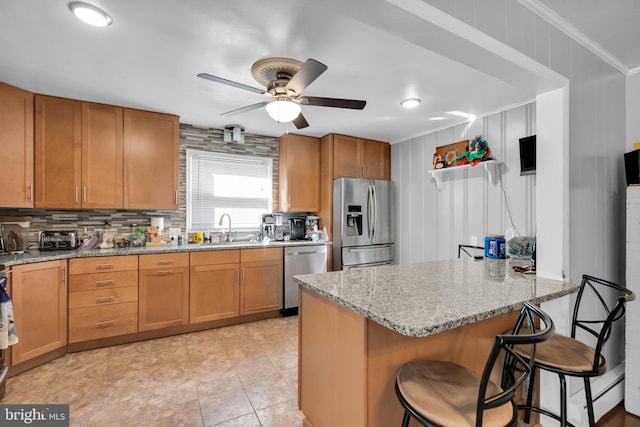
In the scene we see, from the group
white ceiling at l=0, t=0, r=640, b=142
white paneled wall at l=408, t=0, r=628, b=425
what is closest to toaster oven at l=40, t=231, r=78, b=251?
white ceiling at l=0, t=0, r=640, b=142

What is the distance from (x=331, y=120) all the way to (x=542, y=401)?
3.05m

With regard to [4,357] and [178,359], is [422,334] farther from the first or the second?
[4,357]

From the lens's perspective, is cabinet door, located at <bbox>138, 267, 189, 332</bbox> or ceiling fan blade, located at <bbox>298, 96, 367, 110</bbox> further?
cabinet door, located at <bbox>138, 267, 189, 332</bbox>

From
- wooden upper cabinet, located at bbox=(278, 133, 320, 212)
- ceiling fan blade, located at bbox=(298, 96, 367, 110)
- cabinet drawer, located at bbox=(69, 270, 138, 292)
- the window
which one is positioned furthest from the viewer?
wooden upper cabinet, located at bbox=(278, 133, 320, 212)

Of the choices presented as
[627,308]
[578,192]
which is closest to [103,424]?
[578,192]

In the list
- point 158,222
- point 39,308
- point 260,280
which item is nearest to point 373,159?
point 260,280

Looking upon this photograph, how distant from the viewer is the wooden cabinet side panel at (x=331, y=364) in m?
1.24

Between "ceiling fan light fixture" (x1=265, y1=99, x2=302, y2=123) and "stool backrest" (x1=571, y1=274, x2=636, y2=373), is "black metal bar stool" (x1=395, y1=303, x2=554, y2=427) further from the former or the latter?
"ceiling fan light fixture" (x1=265, y1=99, x2=302, y2=123)

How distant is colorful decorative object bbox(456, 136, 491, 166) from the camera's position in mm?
3172

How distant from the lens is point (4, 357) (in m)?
2.13

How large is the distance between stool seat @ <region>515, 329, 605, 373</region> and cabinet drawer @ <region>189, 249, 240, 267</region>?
272 centimetres

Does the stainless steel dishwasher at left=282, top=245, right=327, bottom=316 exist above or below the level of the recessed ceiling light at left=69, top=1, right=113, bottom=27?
below

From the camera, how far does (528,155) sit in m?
2.77

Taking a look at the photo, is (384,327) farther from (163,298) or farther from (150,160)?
(150,160)
